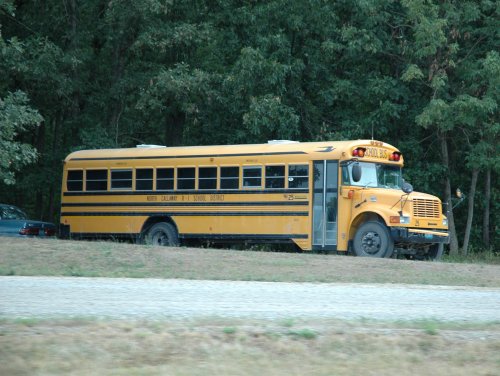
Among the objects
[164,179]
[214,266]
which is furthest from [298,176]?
[214,266]

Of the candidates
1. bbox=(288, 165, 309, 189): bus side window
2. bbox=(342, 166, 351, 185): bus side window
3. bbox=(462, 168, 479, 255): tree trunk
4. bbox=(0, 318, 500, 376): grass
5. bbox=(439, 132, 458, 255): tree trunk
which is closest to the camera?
bbox=(0, 318, 500, 376): grass

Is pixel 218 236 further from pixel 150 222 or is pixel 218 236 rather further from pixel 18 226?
pixel 18 226

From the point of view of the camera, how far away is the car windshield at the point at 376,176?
77.3 ft

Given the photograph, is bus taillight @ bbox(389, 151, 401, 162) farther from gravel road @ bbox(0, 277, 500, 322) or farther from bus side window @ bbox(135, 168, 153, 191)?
gravel road @ bbox(0, 277, 500, 322)

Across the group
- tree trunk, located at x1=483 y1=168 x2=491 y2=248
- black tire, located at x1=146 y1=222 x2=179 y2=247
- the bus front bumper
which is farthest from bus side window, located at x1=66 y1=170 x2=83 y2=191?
tree trunk, located at x1=483 y1=168 x2=491 y2=248

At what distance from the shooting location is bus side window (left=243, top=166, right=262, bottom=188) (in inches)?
976

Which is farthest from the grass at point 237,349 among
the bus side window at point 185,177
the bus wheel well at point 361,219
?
the bus side window at point 185,177

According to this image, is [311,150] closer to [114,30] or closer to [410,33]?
[410,33]

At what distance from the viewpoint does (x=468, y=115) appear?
2886 centimetres

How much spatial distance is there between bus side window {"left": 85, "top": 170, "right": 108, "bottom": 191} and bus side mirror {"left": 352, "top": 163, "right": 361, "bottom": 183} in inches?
301

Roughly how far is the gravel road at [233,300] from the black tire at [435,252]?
8.40 m

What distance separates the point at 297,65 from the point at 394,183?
361 inches

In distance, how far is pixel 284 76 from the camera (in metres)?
31.7

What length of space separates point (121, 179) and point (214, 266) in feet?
30.7
